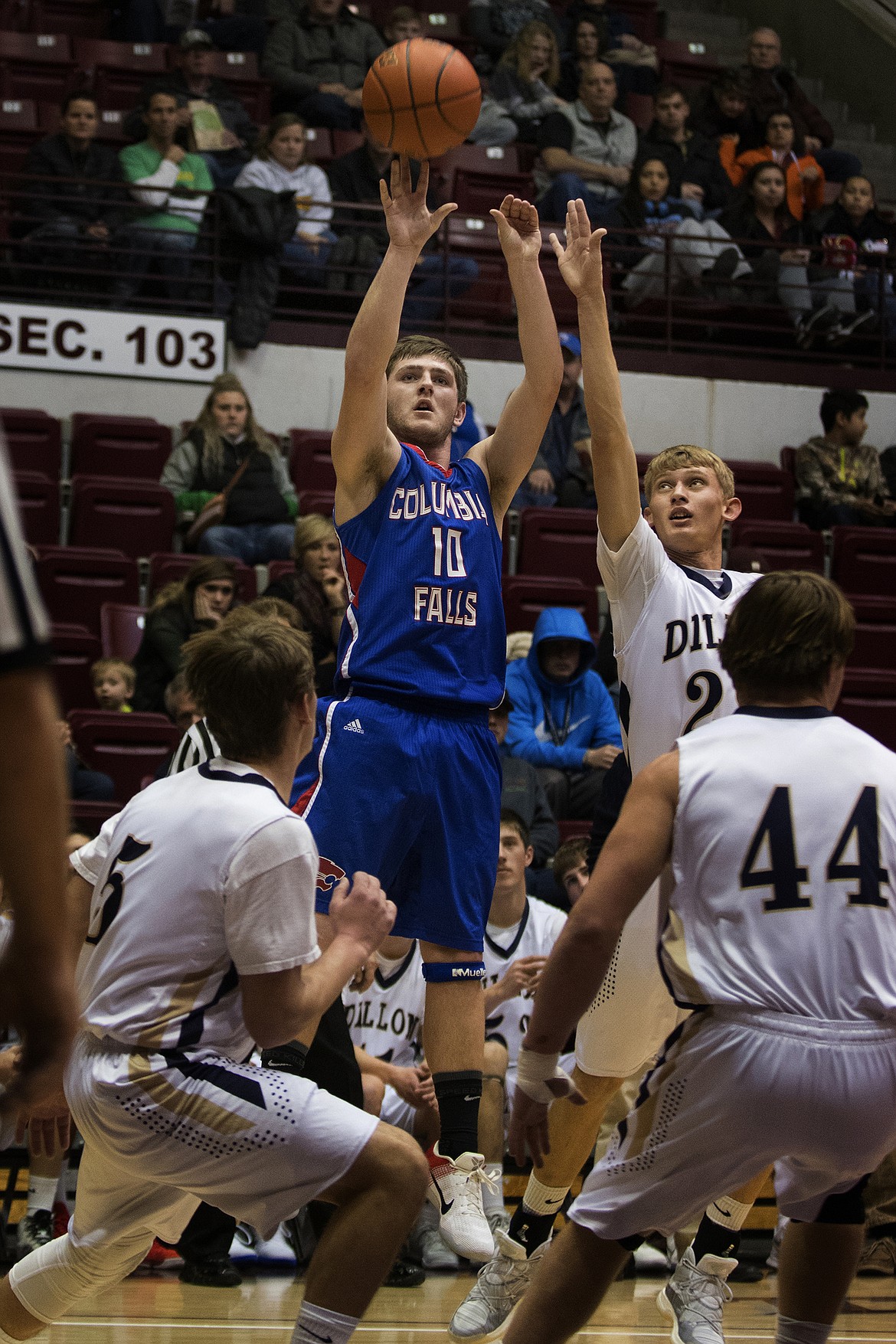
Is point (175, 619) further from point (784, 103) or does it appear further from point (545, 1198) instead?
point (784, 103)

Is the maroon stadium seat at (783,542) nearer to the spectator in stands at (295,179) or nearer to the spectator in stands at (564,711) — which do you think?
the spectator in stands at (564,711)

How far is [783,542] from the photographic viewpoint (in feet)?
36.0

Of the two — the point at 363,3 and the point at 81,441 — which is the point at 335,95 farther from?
the point at 81,441

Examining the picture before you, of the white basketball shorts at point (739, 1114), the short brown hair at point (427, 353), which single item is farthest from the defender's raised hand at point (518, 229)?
the white basketball shorts at point (739, 1114)

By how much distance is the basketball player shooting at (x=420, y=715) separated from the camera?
4328mm

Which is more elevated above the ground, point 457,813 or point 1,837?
point 1,837

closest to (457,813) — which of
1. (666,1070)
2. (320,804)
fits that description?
(320,804)

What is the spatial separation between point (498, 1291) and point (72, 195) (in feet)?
30.8

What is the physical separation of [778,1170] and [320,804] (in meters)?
1.65

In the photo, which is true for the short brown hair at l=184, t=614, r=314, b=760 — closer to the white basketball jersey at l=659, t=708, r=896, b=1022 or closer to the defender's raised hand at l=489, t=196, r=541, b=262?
the white basketball jersey at l=659, t=708, r=896, b=1022

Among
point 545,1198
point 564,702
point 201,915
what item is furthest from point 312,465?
point 201,915

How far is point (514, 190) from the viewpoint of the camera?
42.4 feet

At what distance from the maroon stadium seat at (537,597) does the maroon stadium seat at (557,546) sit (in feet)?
1.76

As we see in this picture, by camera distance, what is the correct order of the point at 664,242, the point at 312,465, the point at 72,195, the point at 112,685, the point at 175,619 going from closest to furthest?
1. the point at 175,619
2. the point at 112,685
3. the point at 312,465
4. the point at 72,195
5. the point at 664,242
